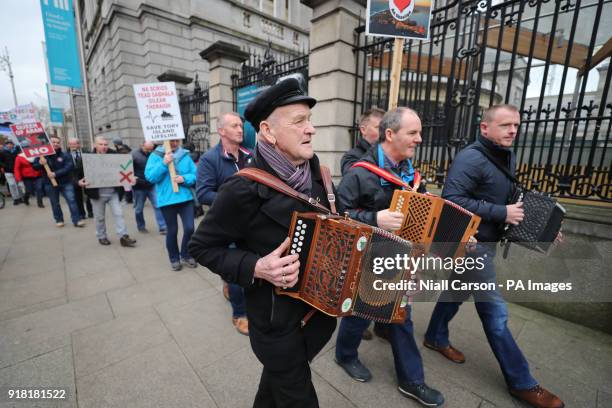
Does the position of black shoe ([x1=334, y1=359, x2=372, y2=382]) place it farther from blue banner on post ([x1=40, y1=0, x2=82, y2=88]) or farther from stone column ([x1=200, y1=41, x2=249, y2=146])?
blue banner on post ([x1=40, y1=0, x2=82, y2=88])

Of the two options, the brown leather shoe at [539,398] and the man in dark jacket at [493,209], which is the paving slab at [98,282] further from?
the brown leather shoe at [539,398]

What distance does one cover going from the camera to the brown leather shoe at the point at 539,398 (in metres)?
2.15

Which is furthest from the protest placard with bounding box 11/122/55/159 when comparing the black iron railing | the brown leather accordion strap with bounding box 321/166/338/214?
the brown leather accordion strap with bounding box 321/166/338/214

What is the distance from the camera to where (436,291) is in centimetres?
281

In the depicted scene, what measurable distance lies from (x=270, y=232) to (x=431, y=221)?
3.81 feet

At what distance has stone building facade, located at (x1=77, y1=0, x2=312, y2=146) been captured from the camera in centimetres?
1242

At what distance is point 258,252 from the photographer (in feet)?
5.05

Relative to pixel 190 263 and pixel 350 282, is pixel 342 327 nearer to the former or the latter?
pixel 350 282

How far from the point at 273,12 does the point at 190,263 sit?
17.2m

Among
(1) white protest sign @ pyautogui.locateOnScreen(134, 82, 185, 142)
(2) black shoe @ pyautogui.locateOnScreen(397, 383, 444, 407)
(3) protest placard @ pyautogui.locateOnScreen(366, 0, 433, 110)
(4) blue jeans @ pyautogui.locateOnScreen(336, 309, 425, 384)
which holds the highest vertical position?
(3) protest placard @ pyautogui.locateOnScreen(366, 0, 433, 110)

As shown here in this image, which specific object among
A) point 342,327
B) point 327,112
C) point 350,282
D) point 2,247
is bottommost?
point 2,247

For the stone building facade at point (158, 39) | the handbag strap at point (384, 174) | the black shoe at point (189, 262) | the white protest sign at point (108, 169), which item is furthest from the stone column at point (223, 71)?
the handbag strap at point (384, 174)

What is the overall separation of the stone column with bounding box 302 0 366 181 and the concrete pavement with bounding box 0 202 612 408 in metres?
3.20

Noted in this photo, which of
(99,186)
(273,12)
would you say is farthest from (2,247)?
(273,12)
